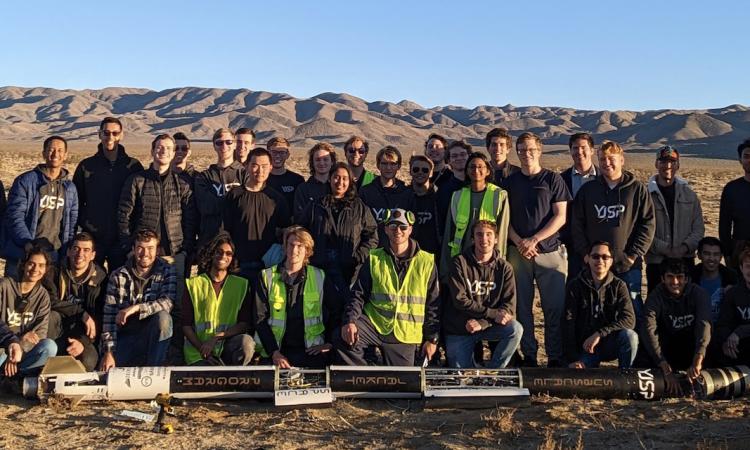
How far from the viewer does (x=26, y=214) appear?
23.4 feet

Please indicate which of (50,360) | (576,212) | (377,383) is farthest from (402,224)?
(50,360)

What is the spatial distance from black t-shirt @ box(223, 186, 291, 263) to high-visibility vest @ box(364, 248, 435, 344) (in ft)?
3.80

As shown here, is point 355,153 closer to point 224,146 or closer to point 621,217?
point 224,146

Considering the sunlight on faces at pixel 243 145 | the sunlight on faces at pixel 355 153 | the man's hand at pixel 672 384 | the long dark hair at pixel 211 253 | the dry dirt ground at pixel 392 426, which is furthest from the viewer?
the sunlight on faces at pixel 243 145

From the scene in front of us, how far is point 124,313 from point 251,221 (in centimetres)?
144

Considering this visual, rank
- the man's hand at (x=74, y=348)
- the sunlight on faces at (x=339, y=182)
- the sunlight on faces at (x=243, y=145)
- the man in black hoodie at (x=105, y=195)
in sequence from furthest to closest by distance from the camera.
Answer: the sunlight on faces at (x=243, y=145) < the man in black hoodie at (x=105, y=195) < the sunlight on faces at (x=339, y=182) < the man's hand at (x=74, y=348)

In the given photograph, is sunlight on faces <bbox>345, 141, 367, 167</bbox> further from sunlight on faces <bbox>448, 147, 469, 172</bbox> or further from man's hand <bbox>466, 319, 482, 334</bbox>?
man's hand <bbox>466, 319, 482, 334</bbox>

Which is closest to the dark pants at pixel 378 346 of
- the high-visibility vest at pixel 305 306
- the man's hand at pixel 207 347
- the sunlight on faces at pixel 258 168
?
the high-visibility vest at pixel 305 306

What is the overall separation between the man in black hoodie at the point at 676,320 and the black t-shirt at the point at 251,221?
3593 millimetres

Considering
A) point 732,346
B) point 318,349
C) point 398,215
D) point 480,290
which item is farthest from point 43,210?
point 732,346

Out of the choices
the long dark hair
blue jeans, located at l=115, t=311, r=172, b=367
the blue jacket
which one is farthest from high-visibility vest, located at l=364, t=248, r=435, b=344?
the blue jacket

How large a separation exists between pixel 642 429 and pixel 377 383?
2.08m

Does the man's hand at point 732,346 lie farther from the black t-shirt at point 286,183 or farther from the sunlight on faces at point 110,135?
the sunlight on faces at point 110,135

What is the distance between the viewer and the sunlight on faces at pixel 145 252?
21.7ft
